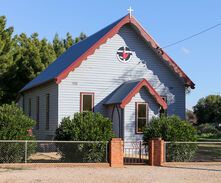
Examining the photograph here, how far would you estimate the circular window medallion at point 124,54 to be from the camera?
2911cm

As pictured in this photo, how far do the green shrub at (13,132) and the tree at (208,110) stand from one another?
8234cm

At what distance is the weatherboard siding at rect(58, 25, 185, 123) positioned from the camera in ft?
91.0

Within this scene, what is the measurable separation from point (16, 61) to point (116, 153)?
27024mm

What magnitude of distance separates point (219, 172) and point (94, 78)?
11.8 m

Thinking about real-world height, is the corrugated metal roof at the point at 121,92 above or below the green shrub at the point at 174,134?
above

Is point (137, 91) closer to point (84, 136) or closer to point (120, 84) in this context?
point (120, 84)

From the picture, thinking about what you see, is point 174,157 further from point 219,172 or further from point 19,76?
point 19,76

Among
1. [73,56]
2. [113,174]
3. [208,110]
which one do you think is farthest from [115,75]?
[208,110]

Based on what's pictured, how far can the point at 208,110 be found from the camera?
4063 inches

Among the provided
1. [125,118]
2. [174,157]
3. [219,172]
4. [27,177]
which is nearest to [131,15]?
[125,118]

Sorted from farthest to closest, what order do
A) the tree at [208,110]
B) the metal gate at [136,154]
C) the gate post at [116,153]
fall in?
the tree at [208,110]
the metal gate at [136,154]
the gate post at [116,153]

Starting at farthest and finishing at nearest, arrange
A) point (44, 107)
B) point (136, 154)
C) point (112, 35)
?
1. point (44, 107)
2. point (112, 35)
3. point (136, 154)

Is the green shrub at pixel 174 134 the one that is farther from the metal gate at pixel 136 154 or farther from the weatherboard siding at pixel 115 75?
the weatherboard siding at pixel 115 75

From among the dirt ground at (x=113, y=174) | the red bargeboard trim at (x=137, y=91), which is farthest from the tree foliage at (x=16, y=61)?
the dirt ground at (x=113, y=174)
